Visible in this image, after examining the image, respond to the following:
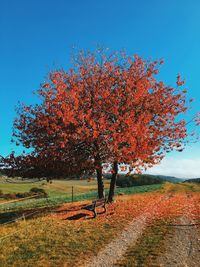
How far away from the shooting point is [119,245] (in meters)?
14.0

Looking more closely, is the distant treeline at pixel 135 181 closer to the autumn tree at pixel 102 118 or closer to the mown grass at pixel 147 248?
the autumn tree at pixel 102 118

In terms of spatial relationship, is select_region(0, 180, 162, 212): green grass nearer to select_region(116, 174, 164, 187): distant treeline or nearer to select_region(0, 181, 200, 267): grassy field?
select_region(116, 174, 164, 187): distant treeline

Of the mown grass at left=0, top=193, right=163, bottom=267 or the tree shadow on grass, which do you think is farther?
the tree shadow on grass

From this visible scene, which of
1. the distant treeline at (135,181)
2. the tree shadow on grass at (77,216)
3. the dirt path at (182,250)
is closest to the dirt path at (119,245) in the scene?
the dirt path at (182,250)

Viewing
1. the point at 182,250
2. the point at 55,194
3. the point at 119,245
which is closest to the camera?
the point at 182,250

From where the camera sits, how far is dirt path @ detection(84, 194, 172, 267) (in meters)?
11.8

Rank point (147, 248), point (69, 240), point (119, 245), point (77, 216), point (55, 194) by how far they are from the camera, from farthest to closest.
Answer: point (55, 194) → point (77, 216) → point (69, 240) → point (119, 245) → point (147, 248)

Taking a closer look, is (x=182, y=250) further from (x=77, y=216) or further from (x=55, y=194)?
(x=55, y=194)

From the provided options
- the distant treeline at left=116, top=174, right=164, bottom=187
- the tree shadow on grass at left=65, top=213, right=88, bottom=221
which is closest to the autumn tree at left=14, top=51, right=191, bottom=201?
the tree shadow on grass at left=65, top=213, right=88, bottom=221

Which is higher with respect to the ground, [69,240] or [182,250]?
[69,240]

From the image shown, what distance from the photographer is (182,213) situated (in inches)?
891

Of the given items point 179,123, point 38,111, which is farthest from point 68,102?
point 179,123

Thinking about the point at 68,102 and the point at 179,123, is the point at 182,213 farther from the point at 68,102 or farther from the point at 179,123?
the point at 68,102

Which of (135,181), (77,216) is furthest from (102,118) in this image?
(135,181)
